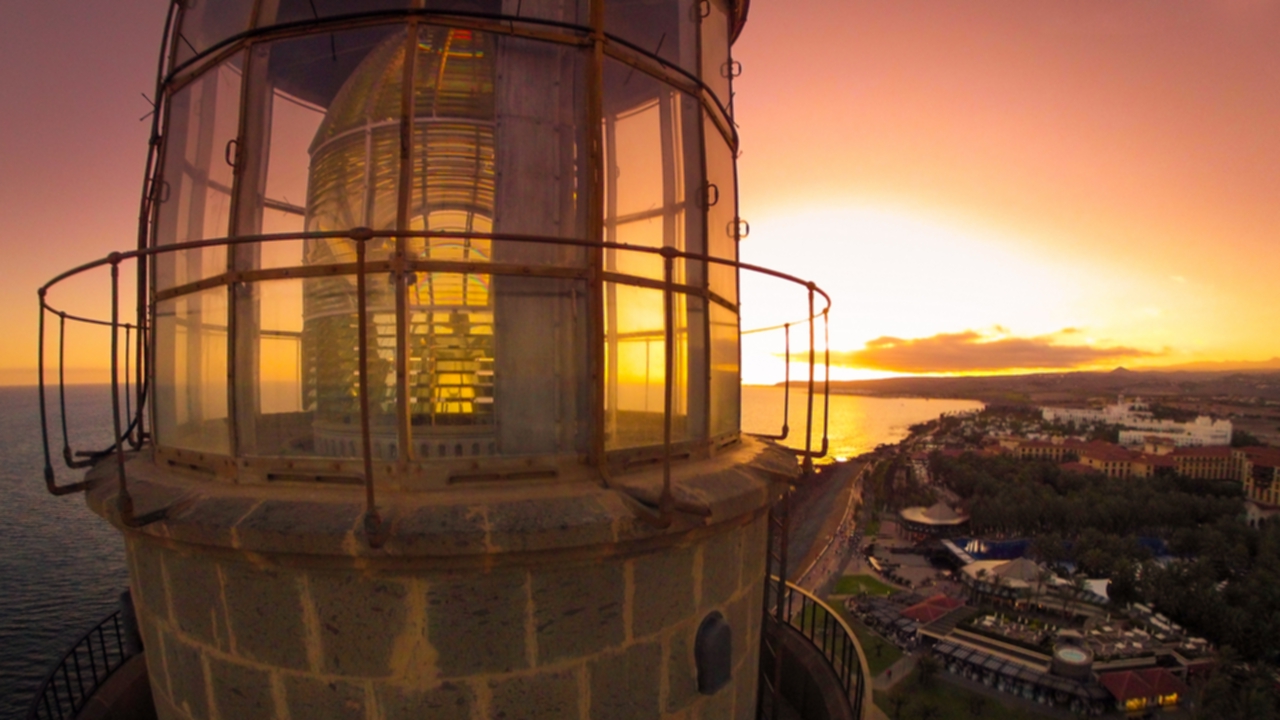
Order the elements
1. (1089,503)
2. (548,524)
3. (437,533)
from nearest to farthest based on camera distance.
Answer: (437,533) < (548,524) < (1089,503)

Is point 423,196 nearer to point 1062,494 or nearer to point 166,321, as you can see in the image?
point 166,321

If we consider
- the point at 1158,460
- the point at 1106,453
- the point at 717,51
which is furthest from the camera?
the point at 1106,453

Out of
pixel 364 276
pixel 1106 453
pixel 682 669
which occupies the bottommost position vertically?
pixel 1106 453

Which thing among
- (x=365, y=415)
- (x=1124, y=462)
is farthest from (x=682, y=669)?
(x=1124, y=462)

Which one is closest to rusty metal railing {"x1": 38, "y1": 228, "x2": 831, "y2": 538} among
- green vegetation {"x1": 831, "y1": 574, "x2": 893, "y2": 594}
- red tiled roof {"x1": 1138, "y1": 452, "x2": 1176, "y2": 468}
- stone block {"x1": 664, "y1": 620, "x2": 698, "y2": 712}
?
stone block {"x1": 664, "y1": 620, "x2": 698, "y2": 712}

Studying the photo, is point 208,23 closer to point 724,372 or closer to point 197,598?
point 197,598

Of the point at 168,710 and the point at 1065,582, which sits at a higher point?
the point at 168,710

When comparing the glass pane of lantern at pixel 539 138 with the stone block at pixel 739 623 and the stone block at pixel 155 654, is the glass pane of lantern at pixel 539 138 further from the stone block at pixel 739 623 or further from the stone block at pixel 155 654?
the stone block at pixel 155 654
